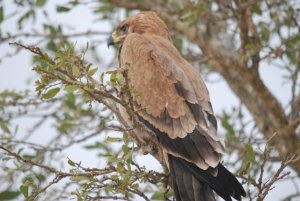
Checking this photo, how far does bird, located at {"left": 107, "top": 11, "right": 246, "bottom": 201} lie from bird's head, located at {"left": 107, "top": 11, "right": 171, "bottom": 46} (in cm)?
38

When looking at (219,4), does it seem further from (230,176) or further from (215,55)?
(230,176)

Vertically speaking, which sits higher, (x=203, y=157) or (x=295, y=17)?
(x=295, y=17)

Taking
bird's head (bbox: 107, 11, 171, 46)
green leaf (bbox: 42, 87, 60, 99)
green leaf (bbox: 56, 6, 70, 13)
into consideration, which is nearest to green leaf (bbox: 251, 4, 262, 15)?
bird's head (bbox: 107, 11, 171, 46)

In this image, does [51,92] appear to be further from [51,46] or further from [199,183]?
[51,46]

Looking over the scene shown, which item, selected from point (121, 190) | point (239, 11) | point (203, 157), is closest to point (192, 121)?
point (203, 157)

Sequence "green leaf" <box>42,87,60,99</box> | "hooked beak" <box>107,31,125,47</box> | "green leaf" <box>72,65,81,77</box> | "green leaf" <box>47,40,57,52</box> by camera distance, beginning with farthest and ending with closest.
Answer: "green leaf" <box>47,40,57,52</box> → "hooked beak" <box>107,31,125,47</box> → "green leaf" <box>42,87,60,99</box> → "green leaf" <box>72,65,81,77</box>

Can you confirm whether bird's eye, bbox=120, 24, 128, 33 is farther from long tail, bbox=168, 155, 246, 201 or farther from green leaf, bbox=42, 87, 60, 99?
green leaf, bbox=42, 87, 60, 99

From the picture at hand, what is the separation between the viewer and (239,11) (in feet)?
17.5

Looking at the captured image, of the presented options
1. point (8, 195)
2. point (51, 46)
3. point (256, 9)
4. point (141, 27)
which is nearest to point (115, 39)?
point (141, 27)

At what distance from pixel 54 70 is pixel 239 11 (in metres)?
2.34

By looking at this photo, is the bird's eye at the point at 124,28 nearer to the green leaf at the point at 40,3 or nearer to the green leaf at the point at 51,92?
the green leaf at the point at 40,3

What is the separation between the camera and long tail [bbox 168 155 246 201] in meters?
3.67

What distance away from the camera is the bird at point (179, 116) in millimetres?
3787

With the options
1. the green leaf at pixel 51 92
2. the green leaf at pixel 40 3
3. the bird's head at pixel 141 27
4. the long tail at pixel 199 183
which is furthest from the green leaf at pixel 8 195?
the green leaf at pixel 40 3
